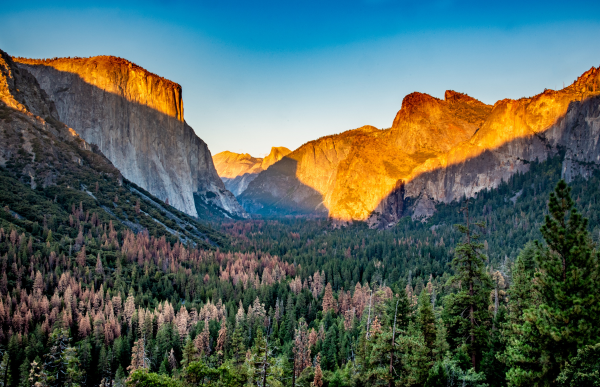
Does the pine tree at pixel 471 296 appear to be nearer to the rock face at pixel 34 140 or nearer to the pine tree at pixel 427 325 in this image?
the pine tree at pixel 427 325

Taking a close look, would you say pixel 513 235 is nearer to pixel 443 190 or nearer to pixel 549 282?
pixel 443 190

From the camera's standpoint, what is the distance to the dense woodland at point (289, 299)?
632 inches

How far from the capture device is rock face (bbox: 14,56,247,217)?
151 m

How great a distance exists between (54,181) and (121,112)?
61.6 meters

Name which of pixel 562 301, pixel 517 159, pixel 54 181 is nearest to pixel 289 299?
pixel 562 301

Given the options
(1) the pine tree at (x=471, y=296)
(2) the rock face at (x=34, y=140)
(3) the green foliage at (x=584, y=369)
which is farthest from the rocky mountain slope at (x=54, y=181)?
(3) the green foliage at (x=584, y=369)

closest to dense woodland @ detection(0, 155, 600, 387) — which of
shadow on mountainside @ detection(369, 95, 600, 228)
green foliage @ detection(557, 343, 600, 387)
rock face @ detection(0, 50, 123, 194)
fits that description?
green foliage @ detection(557, 343, 600, 387)

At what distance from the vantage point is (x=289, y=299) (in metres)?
72.8

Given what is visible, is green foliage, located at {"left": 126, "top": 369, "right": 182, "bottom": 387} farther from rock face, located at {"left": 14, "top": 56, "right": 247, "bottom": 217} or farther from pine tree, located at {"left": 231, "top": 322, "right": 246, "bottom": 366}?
rock face, located at {"left": 14, "top": 56, "right": 247, "bottom": 217}

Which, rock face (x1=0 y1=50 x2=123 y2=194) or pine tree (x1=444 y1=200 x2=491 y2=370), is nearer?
pine tree (x1=444 y1=200 x2=491 y2=370)

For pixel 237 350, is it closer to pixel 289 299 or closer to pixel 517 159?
pixel 289 299

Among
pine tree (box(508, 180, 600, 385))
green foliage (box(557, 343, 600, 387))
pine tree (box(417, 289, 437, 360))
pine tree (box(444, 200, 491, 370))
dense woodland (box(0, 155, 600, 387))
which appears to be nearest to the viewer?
green foliage (box(557, 343, 600, 387))

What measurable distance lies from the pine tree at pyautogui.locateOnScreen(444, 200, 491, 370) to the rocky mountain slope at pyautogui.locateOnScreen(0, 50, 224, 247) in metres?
82.3

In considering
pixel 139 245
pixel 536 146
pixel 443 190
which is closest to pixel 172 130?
pixel 139 245
